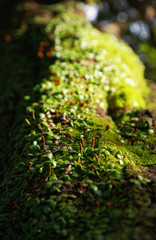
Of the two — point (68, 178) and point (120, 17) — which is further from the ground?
point (120, 17)

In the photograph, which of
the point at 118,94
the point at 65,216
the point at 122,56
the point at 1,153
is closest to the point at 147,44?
the point at 122,56

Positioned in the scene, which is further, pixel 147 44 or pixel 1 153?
pixel 147 44

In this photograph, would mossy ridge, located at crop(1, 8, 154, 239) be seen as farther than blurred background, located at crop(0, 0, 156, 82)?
No

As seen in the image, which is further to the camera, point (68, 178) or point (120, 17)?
point (120, 17)

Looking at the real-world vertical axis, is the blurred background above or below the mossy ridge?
above

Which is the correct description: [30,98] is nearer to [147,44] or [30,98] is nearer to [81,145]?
[81,145]
